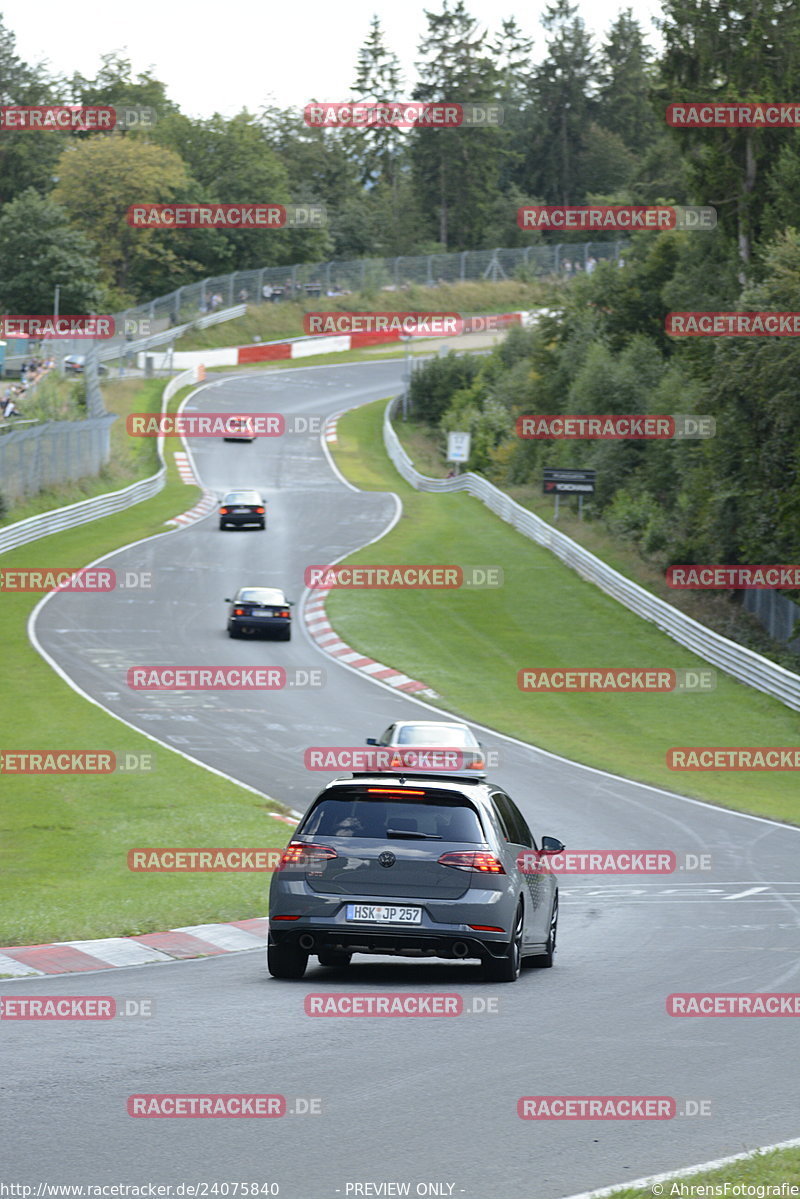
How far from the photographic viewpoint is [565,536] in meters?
50.7

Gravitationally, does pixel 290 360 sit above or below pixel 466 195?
below

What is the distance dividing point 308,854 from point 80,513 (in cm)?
4373

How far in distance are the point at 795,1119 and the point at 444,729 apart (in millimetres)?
17422

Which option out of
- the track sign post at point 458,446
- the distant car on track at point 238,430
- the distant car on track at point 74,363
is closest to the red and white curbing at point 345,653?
the track sign post at point 458,446

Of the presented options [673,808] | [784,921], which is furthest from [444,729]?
[784,921]

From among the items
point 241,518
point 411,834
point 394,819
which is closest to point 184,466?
point 241,518

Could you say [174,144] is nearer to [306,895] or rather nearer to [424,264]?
[424,264]

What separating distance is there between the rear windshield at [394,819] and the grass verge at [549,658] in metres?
15.3

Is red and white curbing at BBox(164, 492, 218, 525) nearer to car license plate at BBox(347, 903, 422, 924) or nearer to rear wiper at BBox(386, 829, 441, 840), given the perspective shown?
rear wiper at BBox(386, 829, 441, 840)

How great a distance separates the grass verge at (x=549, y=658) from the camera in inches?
1163

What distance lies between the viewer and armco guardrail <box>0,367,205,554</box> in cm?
4751

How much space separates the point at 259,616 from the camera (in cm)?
3788

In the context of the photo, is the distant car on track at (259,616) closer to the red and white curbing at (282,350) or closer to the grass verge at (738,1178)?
the grass verge at (738,1178)

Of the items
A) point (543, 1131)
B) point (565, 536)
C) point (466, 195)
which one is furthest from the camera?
point (466, 195)
